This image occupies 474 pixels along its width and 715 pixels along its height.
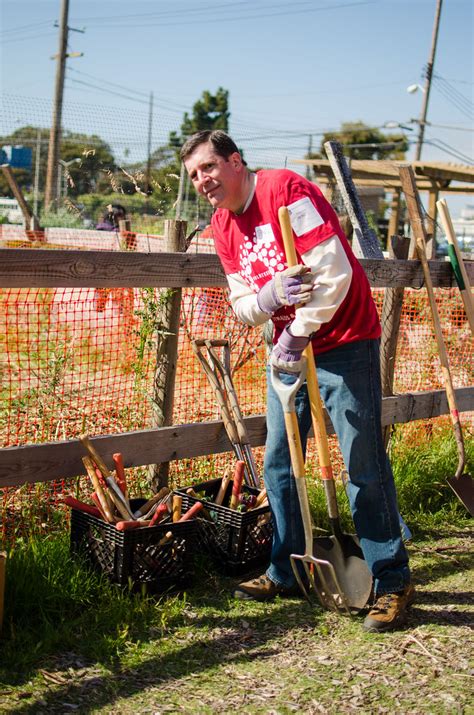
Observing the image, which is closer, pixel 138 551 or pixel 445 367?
pixel 138 551

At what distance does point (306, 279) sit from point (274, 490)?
3.60 ft

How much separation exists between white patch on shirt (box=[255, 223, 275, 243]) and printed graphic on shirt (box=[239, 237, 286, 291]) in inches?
0.4

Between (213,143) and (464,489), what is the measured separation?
2761 mm

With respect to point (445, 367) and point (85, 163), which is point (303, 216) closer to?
point (445, 367)

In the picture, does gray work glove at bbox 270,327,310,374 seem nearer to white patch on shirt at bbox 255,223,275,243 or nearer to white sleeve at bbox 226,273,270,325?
white sleeve at bbox 226,273,270,325

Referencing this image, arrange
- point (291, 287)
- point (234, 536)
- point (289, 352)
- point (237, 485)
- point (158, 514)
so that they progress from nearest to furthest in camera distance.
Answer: point (291, 287)
point (289, 352)
point (158, 514)
point (234, 536)
point (237, 485)

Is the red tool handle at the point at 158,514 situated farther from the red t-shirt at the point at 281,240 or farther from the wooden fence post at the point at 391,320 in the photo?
the wooden fence post at the point at 391,320

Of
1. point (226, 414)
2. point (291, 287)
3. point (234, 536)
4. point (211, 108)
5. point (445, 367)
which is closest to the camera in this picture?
point (291, 287)

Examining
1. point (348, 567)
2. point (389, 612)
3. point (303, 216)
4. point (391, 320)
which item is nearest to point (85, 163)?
point (391, 320)

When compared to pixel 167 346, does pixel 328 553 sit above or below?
below

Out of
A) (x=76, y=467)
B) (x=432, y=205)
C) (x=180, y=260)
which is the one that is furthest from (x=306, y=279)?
(x=432, y=205)

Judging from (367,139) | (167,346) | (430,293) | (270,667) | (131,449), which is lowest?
(270,667)

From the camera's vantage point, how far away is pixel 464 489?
5.01 meters

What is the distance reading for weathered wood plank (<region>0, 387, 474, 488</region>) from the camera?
3.67 meters
